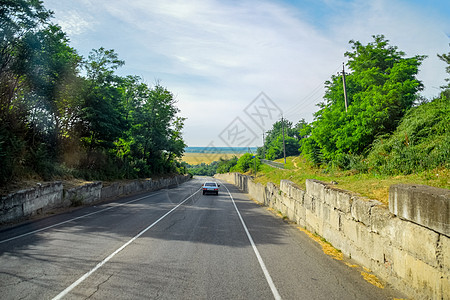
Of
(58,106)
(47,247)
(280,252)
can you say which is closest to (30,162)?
(58,106)

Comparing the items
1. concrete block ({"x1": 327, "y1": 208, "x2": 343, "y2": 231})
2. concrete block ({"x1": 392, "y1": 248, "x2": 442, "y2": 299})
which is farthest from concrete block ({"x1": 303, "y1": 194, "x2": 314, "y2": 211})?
concrete block ({"x1": 392, "y1": 248, "x2": 442, "y2": 299})

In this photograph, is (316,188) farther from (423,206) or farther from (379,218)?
(423,206)

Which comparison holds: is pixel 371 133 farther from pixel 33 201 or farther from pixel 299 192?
pixel 33 201

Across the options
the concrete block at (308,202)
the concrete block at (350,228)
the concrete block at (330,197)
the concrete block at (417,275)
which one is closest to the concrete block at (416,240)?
the concrete block at (417,275)

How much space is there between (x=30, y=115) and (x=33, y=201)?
8.40 metres

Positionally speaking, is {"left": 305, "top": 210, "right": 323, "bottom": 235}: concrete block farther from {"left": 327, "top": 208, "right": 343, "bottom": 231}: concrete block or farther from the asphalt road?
{"left": 327, "top": 208, "right": 343, "bottom": 231}: concrete block

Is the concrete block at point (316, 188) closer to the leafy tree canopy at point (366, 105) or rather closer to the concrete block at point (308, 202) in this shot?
the concrete block at point (308, 202)

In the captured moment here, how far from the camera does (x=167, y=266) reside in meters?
5.65

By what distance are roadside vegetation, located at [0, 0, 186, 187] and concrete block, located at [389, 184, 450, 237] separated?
49.0 ft

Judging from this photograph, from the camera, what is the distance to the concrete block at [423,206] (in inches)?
146

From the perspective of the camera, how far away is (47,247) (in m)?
6.95

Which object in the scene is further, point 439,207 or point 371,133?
point 371,133

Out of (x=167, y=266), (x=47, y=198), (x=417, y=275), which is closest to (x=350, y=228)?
(x=417, y=275)

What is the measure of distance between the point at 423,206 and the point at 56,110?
76.0 ft
